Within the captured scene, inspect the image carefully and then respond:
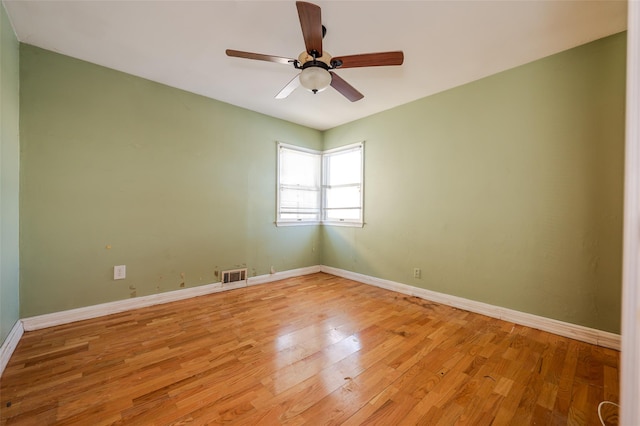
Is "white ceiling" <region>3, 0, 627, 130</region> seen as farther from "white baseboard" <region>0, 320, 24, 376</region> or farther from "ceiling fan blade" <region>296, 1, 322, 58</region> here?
"white baseboard" <region>0, 320, 24, 376</region>

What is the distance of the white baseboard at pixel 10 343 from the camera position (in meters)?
1.73

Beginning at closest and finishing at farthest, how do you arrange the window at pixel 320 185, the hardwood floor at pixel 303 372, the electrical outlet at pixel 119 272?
the hardwood floor at pixel 303 372 < the electrical outlet at pixel 119 272 < the window at pixel 320 185

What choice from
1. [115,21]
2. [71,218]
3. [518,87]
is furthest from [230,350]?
[518,87]

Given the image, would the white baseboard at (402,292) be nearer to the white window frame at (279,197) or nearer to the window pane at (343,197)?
the white window frame at (279,197)

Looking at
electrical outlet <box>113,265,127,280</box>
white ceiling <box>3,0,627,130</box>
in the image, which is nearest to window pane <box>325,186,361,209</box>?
white ceiling <box>3,0,627,130</box>

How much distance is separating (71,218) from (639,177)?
12.4ft

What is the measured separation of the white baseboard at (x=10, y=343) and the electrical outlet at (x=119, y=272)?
711mm

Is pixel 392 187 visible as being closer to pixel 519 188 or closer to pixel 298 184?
pixel 519 188

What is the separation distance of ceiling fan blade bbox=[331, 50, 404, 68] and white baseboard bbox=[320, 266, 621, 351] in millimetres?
2545

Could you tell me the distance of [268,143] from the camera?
Answer: 3916 millimetres

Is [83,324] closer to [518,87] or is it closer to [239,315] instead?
[239,315]

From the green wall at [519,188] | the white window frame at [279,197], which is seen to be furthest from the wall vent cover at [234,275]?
the green wall at [519,188]

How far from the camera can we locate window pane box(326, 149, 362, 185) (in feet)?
13.5

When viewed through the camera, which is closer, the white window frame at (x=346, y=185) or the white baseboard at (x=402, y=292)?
the white baseboard at (x=402, y=292)
